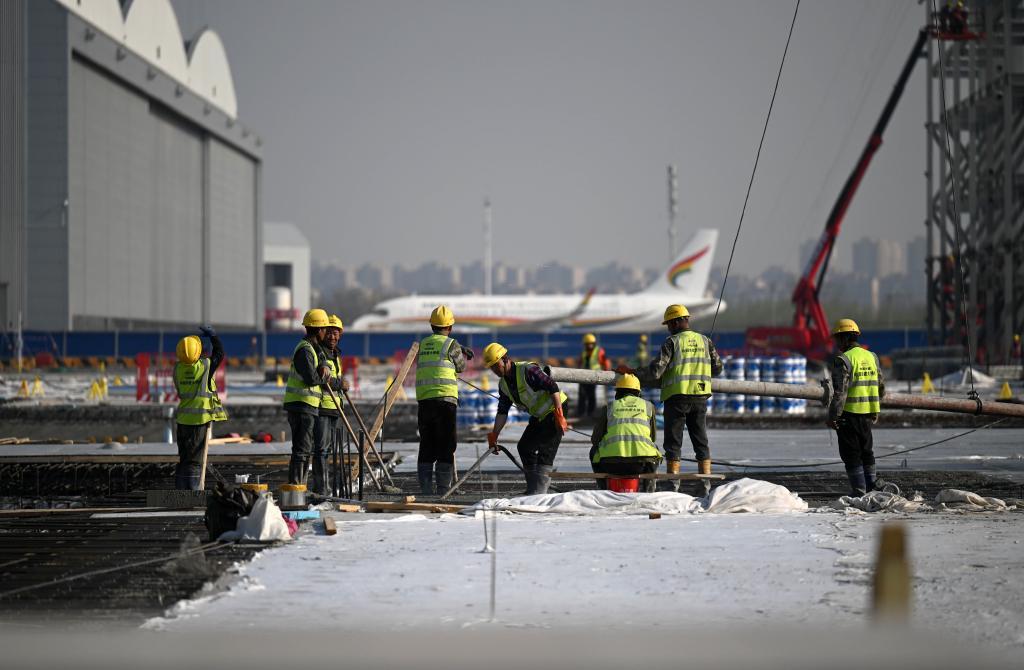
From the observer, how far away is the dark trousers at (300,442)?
12438 millimetres

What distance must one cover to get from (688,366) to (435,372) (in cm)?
250

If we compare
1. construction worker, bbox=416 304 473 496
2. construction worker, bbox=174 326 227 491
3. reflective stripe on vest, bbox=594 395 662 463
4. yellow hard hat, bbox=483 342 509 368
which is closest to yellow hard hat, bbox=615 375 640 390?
reflective stripe on vest, bbox=594 395 662 463

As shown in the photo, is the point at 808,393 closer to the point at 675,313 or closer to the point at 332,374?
the point at 675,313

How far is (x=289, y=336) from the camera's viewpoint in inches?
2293

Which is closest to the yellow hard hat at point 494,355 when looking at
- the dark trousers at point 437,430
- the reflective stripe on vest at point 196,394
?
the dark trousers at point 437,430

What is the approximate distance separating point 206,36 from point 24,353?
29.2 meters

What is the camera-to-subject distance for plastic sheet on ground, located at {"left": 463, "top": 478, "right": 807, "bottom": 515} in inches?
429

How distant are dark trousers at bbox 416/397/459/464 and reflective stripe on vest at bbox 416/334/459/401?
9 cm

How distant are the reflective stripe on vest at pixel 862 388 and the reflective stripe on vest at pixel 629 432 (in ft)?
6.15

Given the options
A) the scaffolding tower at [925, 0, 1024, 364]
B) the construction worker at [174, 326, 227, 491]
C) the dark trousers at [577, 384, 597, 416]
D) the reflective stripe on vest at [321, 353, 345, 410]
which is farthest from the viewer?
the scaffolding tower at [925, 0, 1024, 364]

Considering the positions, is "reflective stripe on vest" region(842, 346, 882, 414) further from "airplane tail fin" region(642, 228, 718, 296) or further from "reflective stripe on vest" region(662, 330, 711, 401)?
"airplane tail fin" region(642, 228, 718, 296)

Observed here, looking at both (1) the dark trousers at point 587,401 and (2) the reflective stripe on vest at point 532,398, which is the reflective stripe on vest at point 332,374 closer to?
(2) the reflective stripe on vest at point 532,398

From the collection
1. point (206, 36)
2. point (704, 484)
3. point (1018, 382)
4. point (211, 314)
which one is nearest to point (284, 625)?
point (704, 484)

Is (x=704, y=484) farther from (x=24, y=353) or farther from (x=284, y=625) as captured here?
(x=24, y=353)
